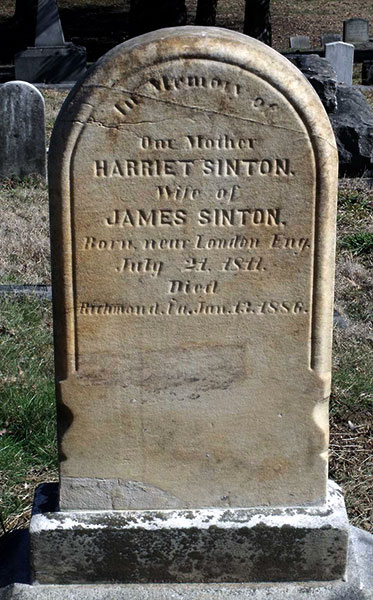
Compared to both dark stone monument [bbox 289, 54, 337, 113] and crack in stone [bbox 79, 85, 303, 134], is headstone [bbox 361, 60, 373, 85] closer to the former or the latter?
dark stone monument [bbox 289, 54, 337, 113]

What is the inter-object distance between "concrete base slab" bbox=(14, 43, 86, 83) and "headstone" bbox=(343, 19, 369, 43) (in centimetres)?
1071

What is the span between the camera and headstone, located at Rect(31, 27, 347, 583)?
2787 millimetres

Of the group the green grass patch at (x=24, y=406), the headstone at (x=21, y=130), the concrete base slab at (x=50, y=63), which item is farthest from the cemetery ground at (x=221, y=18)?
the green grass patch at (x=24, y=406)

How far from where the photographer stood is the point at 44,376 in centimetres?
504

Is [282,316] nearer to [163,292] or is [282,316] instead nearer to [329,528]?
[163,292]

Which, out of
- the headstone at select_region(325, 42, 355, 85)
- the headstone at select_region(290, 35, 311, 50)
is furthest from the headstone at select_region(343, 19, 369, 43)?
the headstone at select_region(325, 42, 355, 85)

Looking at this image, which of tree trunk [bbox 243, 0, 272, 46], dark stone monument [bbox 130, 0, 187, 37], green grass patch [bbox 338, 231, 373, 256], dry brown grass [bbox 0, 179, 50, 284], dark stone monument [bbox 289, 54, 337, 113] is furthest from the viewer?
tree trunk [bbox 243, 0, 272, 46]

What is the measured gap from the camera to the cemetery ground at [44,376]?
4230 millimetres

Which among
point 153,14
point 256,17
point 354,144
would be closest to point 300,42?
point 256,17

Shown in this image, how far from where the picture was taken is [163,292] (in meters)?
2.97

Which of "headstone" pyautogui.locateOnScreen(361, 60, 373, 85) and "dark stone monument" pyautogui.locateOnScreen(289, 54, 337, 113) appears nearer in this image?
"dark stone monument" pyautogui.locateOnScreen(289, 54, 337, 113)

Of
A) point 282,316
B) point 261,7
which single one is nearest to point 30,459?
point 282,316

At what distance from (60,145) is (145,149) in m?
0.26

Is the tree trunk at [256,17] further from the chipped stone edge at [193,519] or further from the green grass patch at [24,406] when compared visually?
the chipped stone edge at [193,519]
